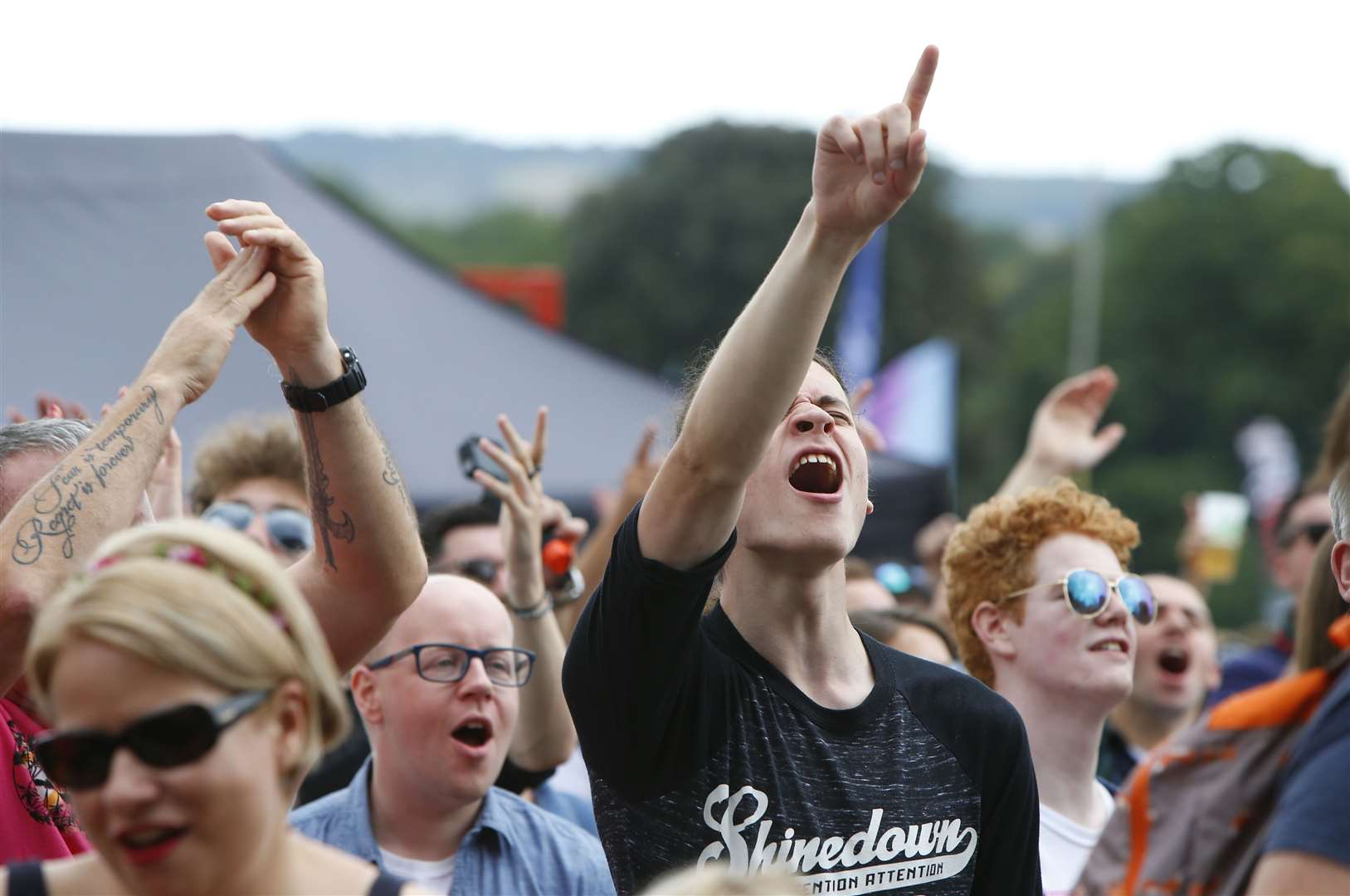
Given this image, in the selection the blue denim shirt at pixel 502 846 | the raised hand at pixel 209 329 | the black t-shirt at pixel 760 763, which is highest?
the raised hand at pixel 209 329

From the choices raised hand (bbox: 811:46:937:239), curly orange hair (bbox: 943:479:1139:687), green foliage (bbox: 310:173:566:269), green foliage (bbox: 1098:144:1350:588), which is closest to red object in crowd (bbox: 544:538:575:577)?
curly orange hair (bbox: 943:479:1139:687)

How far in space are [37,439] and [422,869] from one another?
1329 mm

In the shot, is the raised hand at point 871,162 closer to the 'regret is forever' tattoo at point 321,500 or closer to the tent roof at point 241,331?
the 'regret is forever' tattoo at point 321,500

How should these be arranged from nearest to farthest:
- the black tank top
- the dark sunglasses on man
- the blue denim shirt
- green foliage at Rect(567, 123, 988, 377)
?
the black tank top, the blue denim shirt, the dark sunglasses on man, green foliage at Rect(567, 123, 988, 377)

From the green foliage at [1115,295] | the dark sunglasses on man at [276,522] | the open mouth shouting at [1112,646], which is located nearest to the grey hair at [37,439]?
the dark sunglasses on man at [276,522]

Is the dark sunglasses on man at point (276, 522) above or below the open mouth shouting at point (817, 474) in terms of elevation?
below

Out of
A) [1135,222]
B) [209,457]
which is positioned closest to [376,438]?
[209,457]

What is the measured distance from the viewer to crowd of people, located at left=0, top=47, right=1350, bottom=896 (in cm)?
175

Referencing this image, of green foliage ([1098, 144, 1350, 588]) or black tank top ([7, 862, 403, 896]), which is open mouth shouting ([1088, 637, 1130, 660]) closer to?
black tank top ([7, 862, 403, 896])

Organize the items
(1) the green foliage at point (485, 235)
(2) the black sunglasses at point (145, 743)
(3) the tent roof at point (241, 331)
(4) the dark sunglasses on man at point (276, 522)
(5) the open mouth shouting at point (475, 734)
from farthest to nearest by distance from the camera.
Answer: (1) the green foliage at point (485, 235) < (3) the tent roof at point (241, 331) < (4) the dark sunglasses on man at point (276, 522) < (5) the open mouth shouting at point (475, 734) < (2) the black sunglasses at point (145, 743)

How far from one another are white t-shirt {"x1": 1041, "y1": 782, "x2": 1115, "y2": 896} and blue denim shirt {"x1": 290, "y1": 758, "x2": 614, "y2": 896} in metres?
0.98

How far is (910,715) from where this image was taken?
264 centimetres

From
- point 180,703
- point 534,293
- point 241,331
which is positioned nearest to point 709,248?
point 534,293

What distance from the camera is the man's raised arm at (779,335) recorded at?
219 cm
